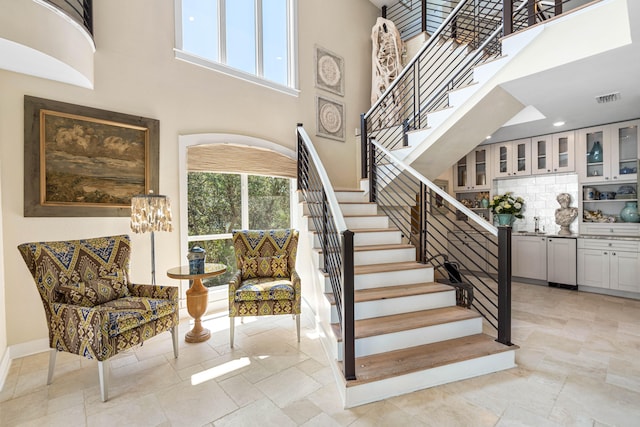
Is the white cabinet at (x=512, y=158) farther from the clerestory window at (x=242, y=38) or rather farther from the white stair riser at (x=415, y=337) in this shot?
the clerestory window at (x=242, y=38)

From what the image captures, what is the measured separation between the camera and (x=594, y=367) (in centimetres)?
230

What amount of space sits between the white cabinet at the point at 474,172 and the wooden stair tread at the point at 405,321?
3985 mm

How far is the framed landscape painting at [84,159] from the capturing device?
2.55m

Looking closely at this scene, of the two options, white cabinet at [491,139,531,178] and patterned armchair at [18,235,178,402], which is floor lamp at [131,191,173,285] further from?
white cabinet at [491,139,531,178]

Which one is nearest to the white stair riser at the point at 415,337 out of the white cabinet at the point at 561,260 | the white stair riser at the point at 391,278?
the white stair riser at the point at 391,278

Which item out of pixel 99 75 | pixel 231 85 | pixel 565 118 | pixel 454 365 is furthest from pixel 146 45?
pixel 565 118

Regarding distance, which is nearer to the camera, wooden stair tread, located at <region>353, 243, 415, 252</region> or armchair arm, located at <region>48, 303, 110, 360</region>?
armchair arm, located at <region>48, 303, 110, 360</region>

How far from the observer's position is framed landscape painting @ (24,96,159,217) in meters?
2.55

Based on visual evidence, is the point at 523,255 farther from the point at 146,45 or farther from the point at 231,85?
the point at 146,45

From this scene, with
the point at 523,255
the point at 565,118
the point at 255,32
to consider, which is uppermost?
the point at 255,32

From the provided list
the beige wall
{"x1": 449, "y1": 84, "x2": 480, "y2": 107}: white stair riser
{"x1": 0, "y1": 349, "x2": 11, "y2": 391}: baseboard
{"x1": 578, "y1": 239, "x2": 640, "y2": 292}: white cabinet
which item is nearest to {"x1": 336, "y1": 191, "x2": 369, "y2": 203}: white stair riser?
the beige wall

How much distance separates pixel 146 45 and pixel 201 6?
101 cm

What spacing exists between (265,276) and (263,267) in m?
0.10

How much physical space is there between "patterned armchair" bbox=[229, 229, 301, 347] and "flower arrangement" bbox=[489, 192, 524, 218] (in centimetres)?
405
